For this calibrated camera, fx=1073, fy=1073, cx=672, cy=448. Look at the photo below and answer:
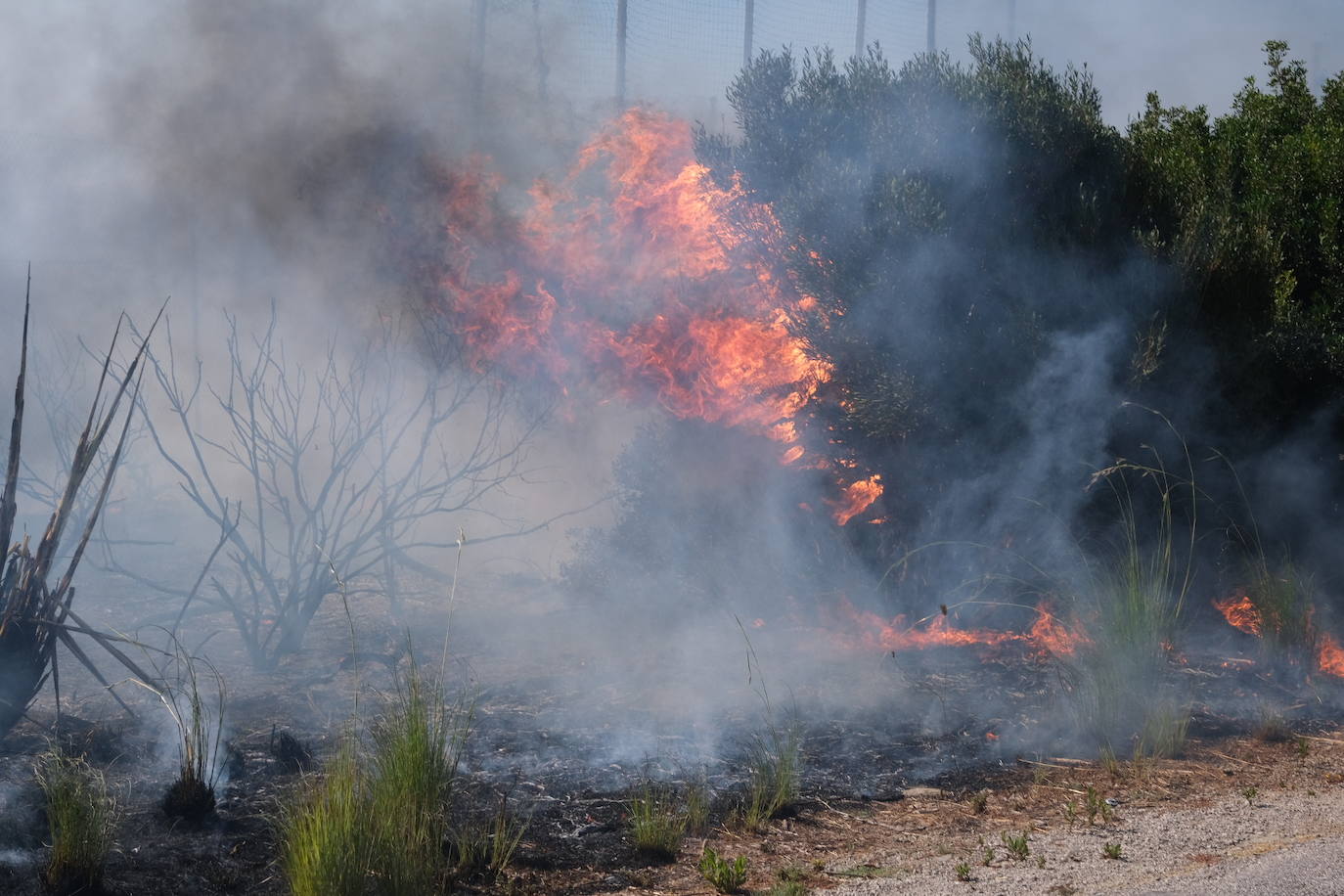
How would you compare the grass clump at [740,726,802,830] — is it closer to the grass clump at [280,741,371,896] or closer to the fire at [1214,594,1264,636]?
the grass clump at [280,741,371,896]

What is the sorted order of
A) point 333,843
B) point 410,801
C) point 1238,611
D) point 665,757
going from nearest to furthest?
point 333,843 < point 410,801 < point 665,757 < point 1238,611

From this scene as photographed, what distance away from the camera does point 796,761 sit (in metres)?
4.76

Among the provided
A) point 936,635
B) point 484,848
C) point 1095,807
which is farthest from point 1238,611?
point 484,848

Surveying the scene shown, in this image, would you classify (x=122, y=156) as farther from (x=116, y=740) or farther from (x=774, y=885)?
(x=774, y=885)

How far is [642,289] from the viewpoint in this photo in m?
8.93

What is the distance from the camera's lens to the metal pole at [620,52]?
11328 mm

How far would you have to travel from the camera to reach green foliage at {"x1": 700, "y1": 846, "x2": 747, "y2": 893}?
350 centimetres

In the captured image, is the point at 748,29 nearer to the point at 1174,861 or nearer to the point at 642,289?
the point at 642,289

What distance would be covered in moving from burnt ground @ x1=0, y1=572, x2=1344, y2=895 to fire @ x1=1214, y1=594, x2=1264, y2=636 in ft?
0.68

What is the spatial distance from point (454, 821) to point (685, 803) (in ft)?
2.98

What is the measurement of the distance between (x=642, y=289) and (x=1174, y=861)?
6.23 meters

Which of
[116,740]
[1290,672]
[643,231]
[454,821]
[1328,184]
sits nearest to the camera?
[454,821]

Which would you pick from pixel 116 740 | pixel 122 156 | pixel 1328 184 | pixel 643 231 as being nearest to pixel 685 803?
pixel 116 740

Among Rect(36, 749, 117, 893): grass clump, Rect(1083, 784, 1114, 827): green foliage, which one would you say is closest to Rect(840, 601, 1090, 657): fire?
Rect(1083, 784, 1114, 827): green foliage
